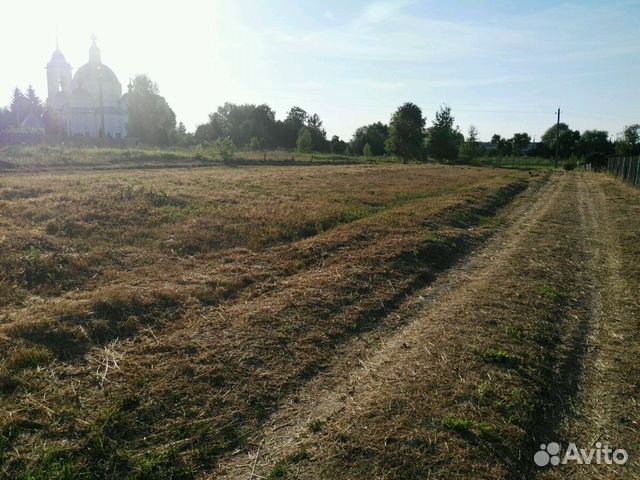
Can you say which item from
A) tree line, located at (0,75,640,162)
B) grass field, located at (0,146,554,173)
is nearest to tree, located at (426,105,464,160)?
tree line, located at (0,75,640,162)

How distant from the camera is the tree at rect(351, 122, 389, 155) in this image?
101 metres

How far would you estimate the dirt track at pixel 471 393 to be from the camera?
12.2 feet

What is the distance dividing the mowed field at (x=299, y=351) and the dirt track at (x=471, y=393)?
24 mm

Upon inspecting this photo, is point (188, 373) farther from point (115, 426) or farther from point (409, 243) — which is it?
point (409, 243)

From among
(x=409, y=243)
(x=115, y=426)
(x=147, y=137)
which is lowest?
(x=115, y=426)

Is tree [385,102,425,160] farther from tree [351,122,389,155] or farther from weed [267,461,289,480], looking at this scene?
weed [267,461,289,480]

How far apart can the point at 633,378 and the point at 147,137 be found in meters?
82.5

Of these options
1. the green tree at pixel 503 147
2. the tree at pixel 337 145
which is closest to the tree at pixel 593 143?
the green tree at pixel 503 147

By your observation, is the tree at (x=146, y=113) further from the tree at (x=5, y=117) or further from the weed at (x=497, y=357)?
the weed at (x=497, y=357)

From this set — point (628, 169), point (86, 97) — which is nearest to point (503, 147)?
point (628, 169)

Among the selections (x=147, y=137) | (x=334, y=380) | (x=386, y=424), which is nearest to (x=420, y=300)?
(x=334, y=380)

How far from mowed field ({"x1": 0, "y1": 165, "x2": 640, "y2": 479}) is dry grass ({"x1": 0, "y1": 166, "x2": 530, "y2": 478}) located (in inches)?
1.1

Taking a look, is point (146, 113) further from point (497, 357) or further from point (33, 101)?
point (497, 357)

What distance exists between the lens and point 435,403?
14.6 ft
